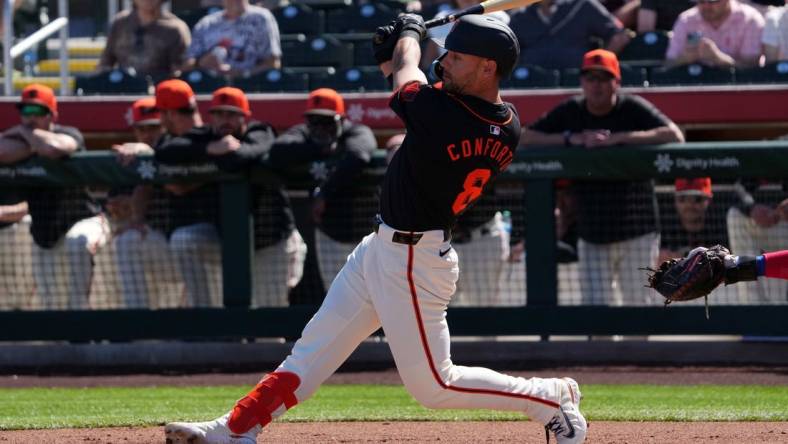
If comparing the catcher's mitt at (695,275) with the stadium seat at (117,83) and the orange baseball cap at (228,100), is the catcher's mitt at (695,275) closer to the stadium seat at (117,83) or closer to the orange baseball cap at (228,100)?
the orange baseball cap at (228,100)

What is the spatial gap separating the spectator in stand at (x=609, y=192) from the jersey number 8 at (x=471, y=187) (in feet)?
11.7

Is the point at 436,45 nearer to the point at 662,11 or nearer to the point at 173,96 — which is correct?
the point at 173,96

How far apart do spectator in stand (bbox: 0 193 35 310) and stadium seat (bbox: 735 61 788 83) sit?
4.97 metres

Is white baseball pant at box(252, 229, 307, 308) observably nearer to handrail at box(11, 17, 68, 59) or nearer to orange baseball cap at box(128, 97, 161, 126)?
orange baseball cap at box(128, 97, 161, 126)

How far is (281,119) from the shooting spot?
31.1 ft

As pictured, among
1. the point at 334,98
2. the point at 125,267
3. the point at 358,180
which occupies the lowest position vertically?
the point at 125,267

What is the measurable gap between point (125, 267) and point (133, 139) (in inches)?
69.4

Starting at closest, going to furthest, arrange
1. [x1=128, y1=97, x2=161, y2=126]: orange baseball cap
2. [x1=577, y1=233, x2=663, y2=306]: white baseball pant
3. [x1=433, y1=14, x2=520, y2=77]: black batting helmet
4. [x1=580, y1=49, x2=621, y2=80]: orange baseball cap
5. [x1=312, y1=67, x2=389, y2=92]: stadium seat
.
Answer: [x1=433, y1=14, x2=520, y2=77]: black batting helmet → [x1=580, y1=49, x2=621, y2=80]: orange baseball cap → [x1=577, y1=233, x2=663, y2=306]: white baseball pant → [x1=128, y1=97, x2=161, y2=126]: orange baseball cap → [x1=312, y1=67, x2=389, y2=92]: stadium seat

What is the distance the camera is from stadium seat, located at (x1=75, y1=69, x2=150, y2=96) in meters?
9.98

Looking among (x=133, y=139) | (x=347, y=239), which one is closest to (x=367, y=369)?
(x=347, y=239)

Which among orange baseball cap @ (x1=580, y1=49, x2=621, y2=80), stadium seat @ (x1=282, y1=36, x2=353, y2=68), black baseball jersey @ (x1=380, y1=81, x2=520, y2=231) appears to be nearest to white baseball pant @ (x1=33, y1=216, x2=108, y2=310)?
stadium seat @ (x1=282, y1=36, x2=353, y2=68)

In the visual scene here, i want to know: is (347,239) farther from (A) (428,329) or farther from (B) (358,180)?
(A) (428,329)

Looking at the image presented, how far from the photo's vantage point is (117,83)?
1002 centimetres

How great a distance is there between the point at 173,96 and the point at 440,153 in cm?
435
